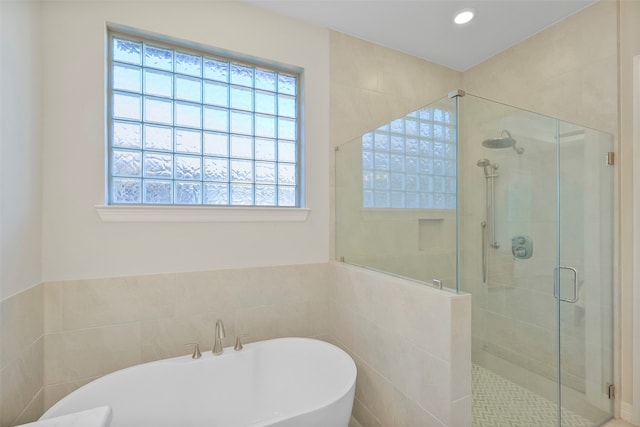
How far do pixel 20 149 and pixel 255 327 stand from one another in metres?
1.54

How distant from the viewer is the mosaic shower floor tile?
4.84 feet

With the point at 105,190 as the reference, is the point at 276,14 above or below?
above

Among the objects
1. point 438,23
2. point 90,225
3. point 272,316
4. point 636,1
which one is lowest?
point 272,316

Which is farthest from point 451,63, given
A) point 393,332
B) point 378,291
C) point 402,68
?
point 393,332

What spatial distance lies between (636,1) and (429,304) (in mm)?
2263

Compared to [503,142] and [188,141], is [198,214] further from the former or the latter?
[503,142]

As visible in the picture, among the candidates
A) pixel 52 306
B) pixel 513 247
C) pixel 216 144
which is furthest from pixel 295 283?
pixel 513 247

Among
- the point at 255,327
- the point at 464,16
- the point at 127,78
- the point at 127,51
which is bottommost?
the point at 255,327

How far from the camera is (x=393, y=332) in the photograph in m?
1.48

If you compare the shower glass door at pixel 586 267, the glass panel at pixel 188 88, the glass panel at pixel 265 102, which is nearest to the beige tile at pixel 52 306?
the glass panel at pixel 188 88

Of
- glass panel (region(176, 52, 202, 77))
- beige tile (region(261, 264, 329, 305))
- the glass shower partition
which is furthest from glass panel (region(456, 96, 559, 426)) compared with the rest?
glass panel (region(176, 52, 202, 77))

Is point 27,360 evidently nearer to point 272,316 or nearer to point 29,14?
point 272,316

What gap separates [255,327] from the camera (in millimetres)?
1878

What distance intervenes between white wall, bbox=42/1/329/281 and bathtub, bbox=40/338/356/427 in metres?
0.54
